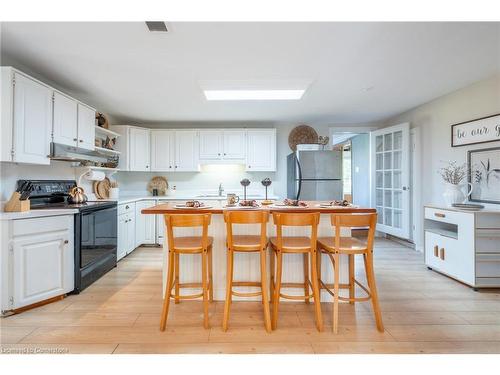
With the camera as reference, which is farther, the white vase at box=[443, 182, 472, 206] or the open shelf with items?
the open shelf with items

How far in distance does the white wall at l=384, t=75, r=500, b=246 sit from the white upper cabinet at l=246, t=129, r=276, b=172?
7.96 ft

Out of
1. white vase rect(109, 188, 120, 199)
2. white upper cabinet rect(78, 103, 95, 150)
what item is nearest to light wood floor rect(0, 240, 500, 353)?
white vase rect(109, 188, 120, 199)

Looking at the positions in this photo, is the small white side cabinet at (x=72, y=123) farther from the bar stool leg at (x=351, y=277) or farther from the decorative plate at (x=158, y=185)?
the bar stool leg at (x=351, y=277)

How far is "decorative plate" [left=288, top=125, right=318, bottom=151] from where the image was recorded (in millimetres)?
5051

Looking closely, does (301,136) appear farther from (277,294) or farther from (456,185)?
(277,294)

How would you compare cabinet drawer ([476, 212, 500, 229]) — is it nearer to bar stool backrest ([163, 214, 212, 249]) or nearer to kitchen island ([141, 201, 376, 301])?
kitchen island ([141, 201, 376, 301])

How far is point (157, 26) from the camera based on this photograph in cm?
189

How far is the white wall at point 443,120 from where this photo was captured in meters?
2.99

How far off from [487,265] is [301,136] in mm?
3400

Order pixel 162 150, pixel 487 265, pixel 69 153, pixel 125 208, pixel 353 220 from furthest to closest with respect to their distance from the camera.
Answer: pixel 162 150 < pixel 125 208 < pixel 69 153 < pixel 487 265 < pixel 353 220

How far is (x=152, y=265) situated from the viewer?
3.49 meters

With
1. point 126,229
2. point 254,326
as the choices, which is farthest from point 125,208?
point 254,326

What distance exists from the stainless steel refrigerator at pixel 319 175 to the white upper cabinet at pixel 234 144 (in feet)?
3.93

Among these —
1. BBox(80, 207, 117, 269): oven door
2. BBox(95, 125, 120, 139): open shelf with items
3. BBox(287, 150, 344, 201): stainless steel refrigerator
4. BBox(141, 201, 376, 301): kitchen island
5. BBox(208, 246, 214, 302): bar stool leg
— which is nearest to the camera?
BBox(208, 246, 214, 302): bar stool leg
